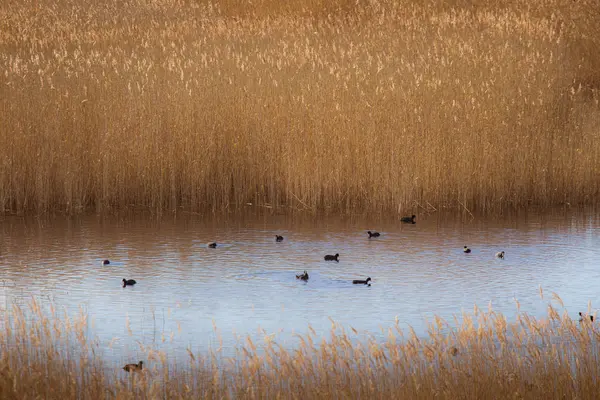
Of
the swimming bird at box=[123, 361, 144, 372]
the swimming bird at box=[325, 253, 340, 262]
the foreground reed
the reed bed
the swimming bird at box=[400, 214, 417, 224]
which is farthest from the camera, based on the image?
the reed bed

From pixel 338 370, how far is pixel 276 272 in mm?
3108

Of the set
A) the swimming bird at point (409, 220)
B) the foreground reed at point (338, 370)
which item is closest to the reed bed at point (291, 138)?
the swimming bird at point (409, 220)

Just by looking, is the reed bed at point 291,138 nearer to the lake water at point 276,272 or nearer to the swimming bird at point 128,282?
the lake water at point 276,272

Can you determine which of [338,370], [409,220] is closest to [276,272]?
[409,220]

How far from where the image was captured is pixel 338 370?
5480 mm

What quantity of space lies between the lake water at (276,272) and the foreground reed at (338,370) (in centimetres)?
39

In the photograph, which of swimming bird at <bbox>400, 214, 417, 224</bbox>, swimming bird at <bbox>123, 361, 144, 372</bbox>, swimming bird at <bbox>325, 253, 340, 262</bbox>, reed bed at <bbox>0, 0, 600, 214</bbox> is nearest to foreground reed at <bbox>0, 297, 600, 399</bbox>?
swimming bird at <bbox>123, 361, 144, 372</bbox>

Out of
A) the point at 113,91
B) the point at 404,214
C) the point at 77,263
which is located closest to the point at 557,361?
the point at 77,263

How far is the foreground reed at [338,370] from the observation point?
5.05 meters

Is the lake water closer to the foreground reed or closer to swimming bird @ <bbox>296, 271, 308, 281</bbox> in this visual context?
swimming bird @ <bbox>296, 271, 308, 281</bbox>

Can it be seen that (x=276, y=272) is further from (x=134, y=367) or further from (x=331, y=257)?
(x=134, y=367)

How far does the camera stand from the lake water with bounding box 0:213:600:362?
22.8ft

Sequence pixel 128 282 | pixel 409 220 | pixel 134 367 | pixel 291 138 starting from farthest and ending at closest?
pixel 291 138 < pixel 409 220 < pixel 128 282 < pixel 134 367

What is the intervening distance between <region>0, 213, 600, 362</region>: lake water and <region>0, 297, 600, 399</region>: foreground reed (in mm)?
387
